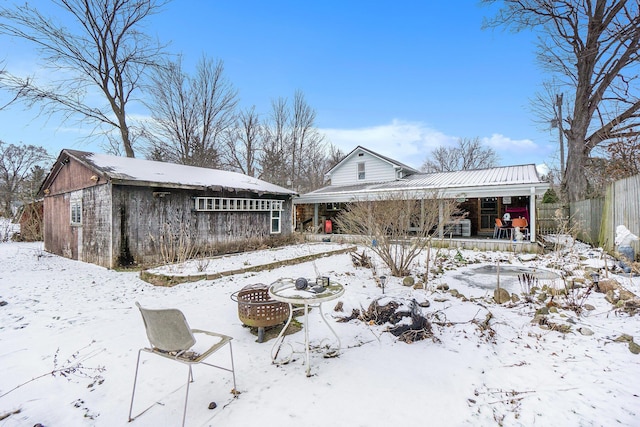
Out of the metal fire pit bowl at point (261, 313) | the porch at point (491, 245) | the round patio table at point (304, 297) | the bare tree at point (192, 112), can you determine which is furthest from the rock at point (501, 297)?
the bare tree at point (192, 112)

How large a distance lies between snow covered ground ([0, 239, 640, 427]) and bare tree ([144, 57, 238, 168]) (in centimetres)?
1694

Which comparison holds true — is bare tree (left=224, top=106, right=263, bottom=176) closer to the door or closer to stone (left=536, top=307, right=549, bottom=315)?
the door

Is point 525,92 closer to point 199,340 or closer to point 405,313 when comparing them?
point 405,313

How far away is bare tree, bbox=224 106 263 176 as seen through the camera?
76.9ft

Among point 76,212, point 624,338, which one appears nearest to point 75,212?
point 76,212

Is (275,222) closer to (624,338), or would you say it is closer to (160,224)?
(160,224)

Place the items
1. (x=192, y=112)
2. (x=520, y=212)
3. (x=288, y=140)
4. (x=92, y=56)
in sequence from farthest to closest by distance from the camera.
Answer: (x=288, y=140) → (x=192, y=112) → (x=92, y=56) → (x=520, y=212)

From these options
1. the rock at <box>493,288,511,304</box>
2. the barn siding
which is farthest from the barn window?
the rock at <box>493,288,511,304</box>

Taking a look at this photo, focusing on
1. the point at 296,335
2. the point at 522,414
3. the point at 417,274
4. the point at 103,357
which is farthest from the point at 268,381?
the point at 417,274

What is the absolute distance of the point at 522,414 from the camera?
2.21 metres

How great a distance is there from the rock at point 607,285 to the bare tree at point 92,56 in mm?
18786

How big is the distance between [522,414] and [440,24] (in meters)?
13.8

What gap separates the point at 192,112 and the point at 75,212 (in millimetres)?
13198

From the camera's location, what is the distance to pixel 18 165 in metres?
25.2
